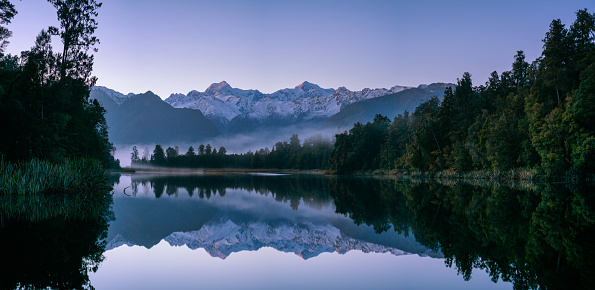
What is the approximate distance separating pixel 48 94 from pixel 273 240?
2731 cm

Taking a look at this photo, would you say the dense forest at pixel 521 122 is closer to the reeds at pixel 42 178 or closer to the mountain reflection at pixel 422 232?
the mountain reflection at pixel 422 232

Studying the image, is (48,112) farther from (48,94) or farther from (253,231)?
(253,231)

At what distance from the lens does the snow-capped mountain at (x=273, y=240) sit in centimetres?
1218

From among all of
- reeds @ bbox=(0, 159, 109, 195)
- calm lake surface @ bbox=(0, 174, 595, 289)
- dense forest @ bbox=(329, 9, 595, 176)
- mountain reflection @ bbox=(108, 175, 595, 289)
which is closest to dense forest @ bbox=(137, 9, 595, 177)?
dense forest @ bbox=(329, 9, 595, 176)

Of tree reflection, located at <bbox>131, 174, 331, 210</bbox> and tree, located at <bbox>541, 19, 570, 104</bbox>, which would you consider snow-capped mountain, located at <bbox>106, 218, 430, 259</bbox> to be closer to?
tree reflection, located at <bbox>131, 174, 331, 210</bbox>

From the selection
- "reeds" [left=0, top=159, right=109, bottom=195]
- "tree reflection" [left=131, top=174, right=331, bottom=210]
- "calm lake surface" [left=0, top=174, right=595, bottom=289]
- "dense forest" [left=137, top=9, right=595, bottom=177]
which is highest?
"dense forest" [left=137, top=9, right=595, bottom=177]

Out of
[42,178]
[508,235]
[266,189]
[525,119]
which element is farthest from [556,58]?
[42,178]

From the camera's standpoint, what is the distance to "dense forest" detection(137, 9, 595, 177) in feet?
129

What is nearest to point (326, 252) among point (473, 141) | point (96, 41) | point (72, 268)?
point (72, 268)

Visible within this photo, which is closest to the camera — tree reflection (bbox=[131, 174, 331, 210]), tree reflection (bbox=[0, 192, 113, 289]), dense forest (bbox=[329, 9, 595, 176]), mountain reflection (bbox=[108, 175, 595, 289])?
tree reflection (bbox=[0, 192, 113, 289])

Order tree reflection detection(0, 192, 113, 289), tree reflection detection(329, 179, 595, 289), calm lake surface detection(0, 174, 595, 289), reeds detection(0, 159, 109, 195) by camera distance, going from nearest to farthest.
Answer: tree reflection detection(0, 192, 113, 289)
calm lake surface detection(0, 174, 595, 289)
tree reflection detection(329, 179, 595, 289)
reeds detection(0, 159, 109, 195)

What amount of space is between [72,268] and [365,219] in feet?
41.5

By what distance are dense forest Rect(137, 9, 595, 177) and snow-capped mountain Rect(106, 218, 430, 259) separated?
32936 millimetres

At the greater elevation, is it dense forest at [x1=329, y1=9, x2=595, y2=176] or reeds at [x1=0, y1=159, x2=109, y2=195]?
dense forest at [x1=329, y1=9, x2=595, y2=176]
